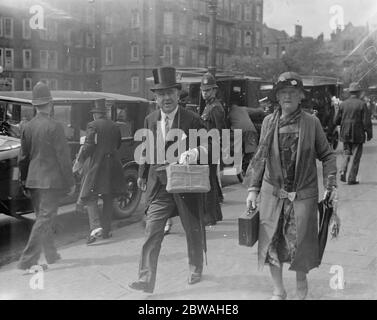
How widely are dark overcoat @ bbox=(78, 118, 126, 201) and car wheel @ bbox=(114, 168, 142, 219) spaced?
0.86 m

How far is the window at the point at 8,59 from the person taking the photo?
11053 mm

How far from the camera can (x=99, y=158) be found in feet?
20.1

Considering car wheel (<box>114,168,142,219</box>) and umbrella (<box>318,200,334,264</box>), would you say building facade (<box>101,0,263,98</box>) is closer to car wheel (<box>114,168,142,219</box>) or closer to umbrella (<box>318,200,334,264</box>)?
car wheel (<box>114,168,142,219</box>)

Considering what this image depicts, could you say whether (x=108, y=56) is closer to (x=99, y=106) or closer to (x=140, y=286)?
Result: (x=99, y=106)

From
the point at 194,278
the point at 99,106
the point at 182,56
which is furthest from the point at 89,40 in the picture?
the point at 194,278

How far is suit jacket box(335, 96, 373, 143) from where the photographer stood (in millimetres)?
9227

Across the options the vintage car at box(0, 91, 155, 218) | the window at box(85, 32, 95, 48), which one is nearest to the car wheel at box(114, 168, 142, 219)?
the vintage car at box(0, 91, 155, 218)

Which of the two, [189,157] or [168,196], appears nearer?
[189,157]

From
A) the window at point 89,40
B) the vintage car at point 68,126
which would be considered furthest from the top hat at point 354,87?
the window at point 89,40

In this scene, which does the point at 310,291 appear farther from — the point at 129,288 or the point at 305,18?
the point at 305,18

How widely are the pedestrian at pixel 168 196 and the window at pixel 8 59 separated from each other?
7.52 meters

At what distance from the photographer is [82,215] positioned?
24.2ft

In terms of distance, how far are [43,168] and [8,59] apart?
7.33 meters

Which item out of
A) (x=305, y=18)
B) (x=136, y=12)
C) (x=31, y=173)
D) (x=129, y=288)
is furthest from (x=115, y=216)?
(x=136, y=12)
